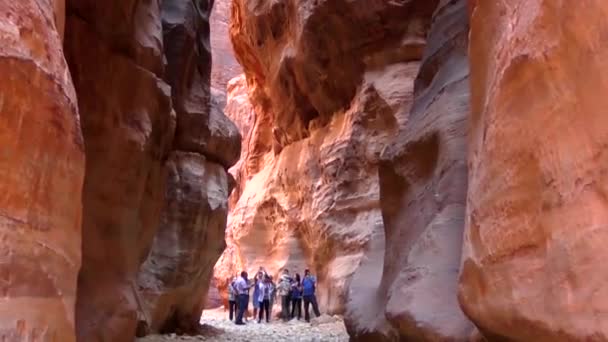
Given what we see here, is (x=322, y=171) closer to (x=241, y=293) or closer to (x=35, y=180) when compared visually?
(x=241, y=293)

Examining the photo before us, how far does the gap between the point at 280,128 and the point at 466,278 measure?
14.1 metres

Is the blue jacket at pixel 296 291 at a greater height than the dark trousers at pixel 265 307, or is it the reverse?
the blue jacket at pixel 296 291

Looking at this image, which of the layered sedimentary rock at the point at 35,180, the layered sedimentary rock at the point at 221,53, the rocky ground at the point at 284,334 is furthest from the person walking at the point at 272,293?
the layered sedimentary rock at the point at 221,53

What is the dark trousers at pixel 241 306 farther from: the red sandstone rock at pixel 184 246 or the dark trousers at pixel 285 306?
the red sandstone rock at pixel 184 246

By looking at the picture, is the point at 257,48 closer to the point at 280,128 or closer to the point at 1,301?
the point at 280,128

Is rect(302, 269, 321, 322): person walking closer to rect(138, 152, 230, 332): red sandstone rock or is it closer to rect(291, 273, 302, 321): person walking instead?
rect(291, 273, 302, 321): person walking

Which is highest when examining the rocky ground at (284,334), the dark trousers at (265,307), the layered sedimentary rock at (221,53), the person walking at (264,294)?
the layered sedimentary rock at (221,53)

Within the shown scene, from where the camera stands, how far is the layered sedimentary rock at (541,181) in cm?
229

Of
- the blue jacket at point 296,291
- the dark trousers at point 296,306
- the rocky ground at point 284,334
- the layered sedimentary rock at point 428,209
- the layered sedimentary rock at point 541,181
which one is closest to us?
the layered sedimentary rock at point 541,181

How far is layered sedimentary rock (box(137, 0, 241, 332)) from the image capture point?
34.6ft

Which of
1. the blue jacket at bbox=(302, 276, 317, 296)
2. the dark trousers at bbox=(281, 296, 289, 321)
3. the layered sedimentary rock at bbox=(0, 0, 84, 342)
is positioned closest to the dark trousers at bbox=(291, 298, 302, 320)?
the dark trousers at bbox=(281, 296, 289, 321)

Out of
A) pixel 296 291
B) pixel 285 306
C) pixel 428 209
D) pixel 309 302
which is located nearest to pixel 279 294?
pixel 285 306

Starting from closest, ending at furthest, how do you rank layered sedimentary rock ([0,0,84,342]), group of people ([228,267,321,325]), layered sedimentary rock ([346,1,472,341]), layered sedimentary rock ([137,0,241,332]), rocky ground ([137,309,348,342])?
layered sedimentary rock ([0,0,84,342]), layered sedimentary rock ([346,1,472,341]), rocky ground ([137,309,348,342]), layered sedimentary rock ([137,0,241,332]), group of people ([228,267,321,325])

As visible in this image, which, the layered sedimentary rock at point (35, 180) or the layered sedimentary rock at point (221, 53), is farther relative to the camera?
the layered sedimentary rock at point (221, 53)
